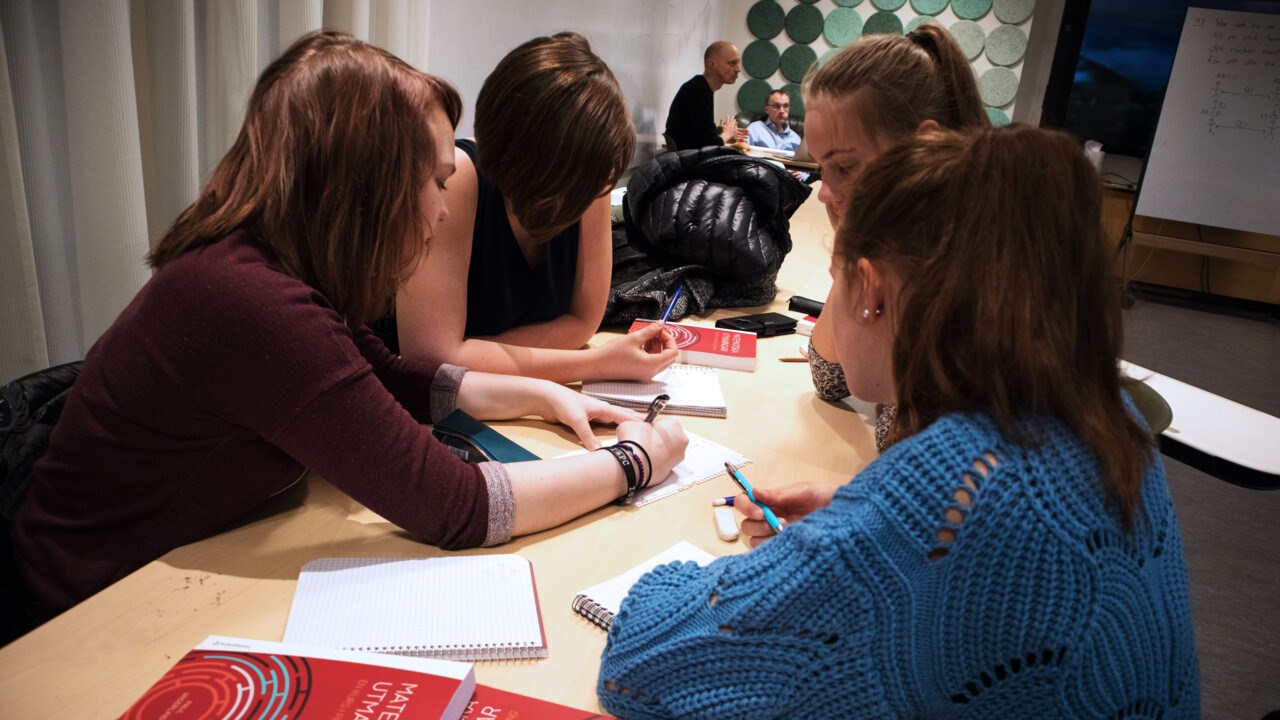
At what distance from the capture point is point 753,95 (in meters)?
7.27

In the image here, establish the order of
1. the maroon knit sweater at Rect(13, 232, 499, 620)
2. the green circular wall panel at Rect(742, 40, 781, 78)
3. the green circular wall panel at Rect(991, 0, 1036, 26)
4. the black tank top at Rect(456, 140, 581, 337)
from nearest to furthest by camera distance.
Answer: the maroon knit sweater at Rect(13, 232, 499, 620), the black tank top at Rect(456, 140, 581, 337), the green circular wall panel at Rect(991, 0, 1036, 26), the green circular wall panel at Rect(742, 40, 781, 78)

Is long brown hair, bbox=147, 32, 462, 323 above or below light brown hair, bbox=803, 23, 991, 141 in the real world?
below

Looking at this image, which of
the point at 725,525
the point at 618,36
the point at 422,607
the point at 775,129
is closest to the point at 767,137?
the point at 775,129

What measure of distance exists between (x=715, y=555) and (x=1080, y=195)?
54cm

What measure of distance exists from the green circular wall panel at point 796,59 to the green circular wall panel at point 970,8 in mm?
1133

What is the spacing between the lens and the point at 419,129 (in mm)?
943

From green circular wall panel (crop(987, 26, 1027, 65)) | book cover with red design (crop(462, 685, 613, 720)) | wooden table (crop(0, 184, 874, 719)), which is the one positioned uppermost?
green circular wall panel (crop(987, 26, 1027, 65))

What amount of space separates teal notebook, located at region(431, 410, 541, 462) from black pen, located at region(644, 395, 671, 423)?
0.66 ft

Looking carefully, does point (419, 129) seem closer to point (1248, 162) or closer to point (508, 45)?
point (508, 45)

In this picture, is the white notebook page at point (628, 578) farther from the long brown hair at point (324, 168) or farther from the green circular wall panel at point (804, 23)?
the green circular wall panel at point (804, 23)

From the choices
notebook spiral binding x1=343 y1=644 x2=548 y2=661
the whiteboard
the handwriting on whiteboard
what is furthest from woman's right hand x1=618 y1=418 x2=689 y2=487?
the handwriting on whiteboard

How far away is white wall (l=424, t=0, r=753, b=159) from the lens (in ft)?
8.11

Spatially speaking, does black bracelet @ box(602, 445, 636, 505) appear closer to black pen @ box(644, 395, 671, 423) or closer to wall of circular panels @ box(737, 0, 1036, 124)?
black pen @ box(644, 395, 671, 423)

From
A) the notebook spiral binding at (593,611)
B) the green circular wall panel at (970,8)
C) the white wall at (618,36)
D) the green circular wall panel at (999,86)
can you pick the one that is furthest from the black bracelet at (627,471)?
the green circular wall panel at (970,8)
